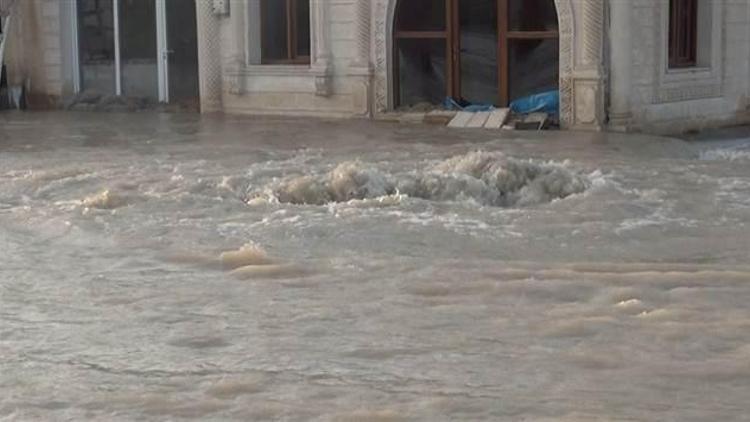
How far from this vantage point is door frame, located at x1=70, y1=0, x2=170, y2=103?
17234 mm

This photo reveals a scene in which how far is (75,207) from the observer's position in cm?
851

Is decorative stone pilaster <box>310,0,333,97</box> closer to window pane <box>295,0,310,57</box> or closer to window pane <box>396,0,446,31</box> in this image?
window pane <box>295,0,310,57</box>

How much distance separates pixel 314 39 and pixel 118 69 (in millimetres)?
3628

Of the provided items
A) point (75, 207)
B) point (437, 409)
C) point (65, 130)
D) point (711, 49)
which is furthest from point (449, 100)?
point (437, 409)

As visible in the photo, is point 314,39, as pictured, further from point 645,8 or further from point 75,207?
point 75,207

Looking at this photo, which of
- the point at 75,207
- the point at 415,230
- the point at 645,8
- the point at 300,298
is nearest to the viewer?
the point at 300,298

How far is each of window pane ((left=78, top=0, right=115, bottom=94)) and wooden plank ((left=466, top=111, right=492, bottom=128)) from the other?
19.4 feet

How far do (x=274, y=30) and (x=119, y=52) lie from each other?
8.86ft

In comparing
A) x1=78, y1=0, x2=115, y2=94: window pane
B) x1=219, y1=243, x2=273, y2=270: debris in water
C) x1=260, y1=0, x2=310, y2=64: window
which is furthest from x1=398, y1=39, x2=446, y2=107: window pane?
x1=219, y1=243, x2=273, y2=270: debris in water

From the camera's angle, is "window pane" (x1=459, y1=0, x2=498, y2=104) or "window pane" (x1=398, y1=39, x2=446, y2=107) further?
"window pane" (x1=398, y1=39, x2=446, y2=107)

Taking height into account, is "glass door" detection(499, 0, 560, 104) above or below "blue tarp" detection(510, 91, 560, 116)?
above

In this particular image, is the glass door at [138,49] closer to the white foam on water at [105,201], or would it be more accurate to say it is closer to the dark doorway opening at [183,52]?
the dark doorway opening at [183,52]

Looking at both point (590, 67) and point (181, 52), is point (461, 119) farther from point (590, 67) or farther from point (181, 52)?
point (181, 52)

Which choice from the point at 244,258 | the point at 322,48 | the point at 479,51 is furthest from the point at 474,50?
the point at 244,258
